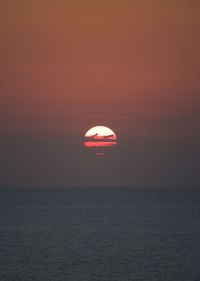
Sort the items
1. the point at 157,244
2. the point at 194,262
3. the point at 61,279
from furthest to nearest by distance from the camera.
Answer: the point at 157,244 → the point at 194,262 → the point at 61,279

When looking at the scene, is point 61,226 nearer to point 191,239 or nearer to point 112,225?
point 112,225

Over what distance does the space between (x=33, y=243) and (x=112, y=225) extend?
34.7 meters

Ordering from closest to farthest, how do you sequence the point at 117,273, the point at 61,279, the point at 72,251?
the point at 61,279, the point at 117,273, the point at 72,251

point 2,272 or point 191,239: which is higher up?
point 191,239

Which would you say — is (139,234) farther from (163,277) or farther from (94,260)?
(163,277)

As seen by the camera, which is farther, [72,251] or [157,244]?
[157,244]

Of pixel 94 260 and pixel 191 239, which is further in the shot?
pixel 191 239

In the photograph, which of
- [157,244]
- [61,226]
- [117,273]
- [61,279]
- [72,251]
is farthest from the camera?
[61,226]

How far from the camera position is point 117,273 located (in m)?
48.3

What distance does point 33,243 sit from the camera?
70.2 m

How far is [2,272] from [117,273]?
8.42 meters

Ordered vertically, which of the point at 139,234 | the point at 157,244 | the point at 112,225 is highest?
the point at 112,225

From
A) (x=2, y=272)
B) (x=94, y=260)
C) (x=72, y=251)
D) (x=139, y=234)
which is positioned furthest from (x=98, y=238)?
(x=2, y=272)

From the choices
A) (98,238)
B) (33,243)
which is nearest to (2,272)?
(33,243)
